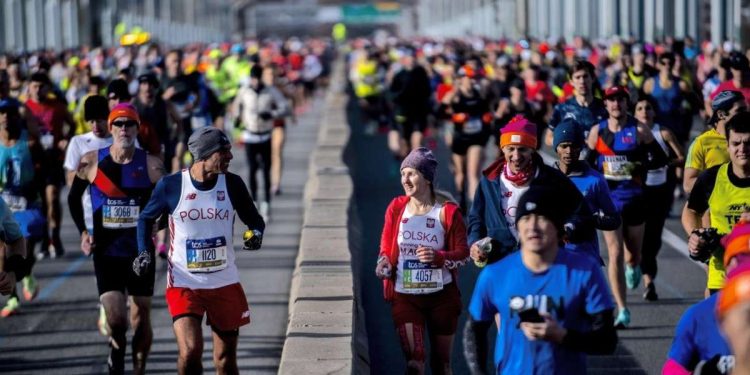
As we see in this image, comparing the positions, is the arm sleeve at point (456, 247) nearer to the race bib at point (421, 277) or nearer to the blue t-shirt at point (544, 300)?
the race bib at point (421, 277)

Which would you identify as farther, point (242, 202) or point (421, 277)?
point (242, 202)

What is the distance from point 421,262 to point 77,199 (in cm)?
262

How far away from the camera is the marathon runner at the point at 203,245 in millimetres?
9156

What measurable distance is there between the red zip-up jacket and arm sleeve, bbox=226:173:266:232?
689mm

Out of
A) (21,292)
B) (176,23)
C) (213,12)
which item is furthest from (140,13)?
(21,292)

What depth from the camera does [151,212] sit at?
933cm

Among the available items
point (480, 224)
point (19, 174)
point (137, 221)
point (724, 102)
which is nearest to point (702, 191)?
point (480, 224)

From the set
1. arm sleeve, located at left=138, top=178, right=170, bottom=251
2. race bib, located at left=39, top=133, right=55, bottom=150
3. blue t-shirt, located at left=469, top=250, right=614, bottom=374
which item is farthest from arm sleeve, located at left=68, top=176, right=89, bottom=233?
race bib, located at left=39, top=133, right=55, bottom=150

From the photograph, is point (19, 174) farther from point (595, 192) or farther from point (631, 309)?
point (595, 192)

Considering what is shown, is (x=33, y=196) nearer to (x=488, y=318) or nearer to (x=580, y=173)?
(x=580, y=173)

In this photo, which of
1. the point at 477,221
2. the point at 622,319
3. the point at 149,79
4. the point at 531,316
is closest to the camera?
the point at 531,316

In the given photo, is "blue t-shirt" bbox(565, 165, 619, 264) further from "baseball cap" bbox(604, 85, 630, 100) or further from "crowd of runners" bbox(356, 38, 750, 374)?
"baseball cap" bbox(604, 85, 630, 100)

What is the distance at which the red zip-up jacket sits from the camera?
9.13 meters

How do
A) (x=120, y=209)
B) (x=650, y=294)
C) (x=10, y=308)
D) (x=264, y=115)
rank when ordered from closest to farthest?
(x=120, y=209), (x=650, y=294), (x=10, y=308), (x=264, y=115)
